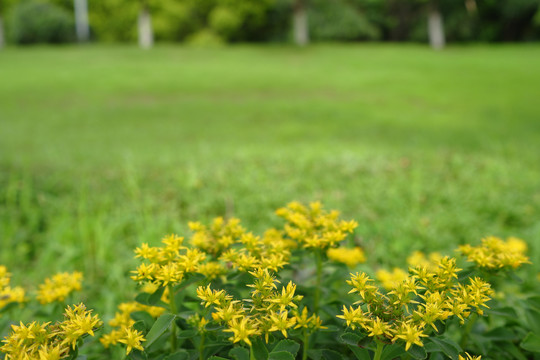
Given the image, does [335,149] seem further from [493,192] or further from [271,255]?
[271,255]

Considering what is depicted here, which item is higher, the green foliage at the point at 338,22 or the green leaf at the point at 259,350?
the green foliage at the point at 338,22

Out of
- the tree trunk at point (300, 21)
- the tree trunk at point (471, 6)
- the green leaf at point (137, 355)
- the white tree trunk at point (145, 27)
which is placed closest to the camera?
the green leaf at point (137, 355)

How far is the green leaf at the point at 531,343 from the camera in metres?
0.91

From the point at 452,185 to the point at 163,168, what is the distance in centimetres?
271

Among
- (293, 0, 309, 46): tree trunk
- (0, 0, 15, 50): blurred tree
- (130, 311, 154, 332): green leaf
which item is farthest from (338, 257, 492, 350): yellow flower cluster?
(0, 0, 15, 50): blurred tree

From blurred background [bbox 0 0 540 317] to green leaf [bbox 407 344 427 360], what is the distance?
5.43 ft

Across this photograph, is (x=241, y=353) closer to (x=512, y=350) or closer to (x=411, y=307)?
(x=411, y=307)

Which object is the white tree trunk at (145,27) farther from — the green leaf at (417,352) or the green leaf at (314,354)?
the green leaf at (417,352)

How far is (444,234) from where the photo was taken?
2.94 metres

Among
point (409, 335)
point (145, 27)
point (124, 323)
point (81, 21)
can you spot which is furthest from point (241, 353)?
point (81, 21)

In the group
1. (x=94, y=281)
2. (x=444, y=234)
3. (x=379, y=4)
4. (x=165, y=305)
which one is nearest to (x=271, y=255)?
(x=165, y=305)

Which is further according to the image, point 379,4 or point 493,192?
point 379,4

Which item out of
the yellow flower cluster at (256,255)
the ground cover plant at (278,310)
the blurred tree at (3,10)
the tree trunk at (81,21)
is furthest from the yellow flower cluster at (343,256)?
the blurred tree at (3,10)

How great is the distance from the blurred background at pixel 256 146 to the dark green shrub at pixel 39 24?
3901mm
